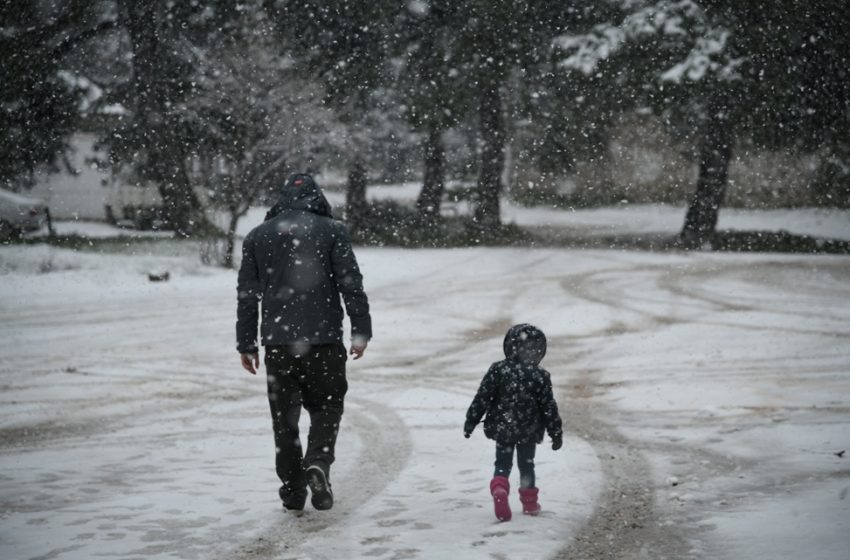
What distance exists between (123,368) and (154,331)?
2.66 metres

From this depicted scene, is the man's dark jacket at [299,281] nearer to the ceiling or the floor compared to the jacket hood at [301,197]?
nearer to the floor

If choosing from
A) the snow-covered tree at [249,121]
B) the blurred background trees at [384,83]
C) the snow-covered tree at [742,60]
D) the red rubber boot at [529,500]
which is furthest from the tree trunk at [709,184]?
the red rubber boot at [529,500]

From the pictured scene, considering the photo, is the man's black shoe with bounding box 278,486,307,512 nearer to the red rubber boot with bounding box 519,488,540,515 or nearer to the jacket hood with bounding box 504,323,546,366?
the red rubber boot with bounding box 519,488,540,515

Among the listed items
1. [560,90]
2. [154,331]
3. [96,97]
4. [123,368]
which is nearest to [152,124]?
[96,97]

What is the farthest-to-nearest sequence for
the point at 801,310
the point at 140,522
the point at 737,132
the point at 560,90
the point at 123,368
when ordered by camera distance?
1. the point at 560,90
2. the point at 737,132
3. the point at 801,310
4. the point at 123,368
5. the point at 140,522

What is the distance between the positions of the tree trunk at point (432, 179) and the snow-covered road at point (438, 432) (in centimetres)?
1461

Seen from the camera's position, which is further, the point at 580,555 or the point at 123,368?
the point at 123,368

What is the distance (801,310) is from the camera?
1493 cm

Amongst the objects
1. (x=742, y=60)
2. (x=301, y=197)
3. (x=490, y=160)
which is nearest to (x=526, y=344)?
(x=301, y=197)

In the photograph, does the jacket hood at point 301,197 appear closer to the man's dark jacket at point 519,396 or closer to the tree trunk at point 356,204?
the man's dark jacket at point 519,396

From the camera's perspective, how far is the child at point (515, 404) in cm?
511

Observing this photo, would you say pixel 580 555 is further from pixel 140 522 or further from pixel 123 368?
pixel 123 368

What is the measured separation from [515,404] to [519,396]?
5cm

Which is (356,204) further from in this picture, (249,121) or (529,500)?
(529,500)
